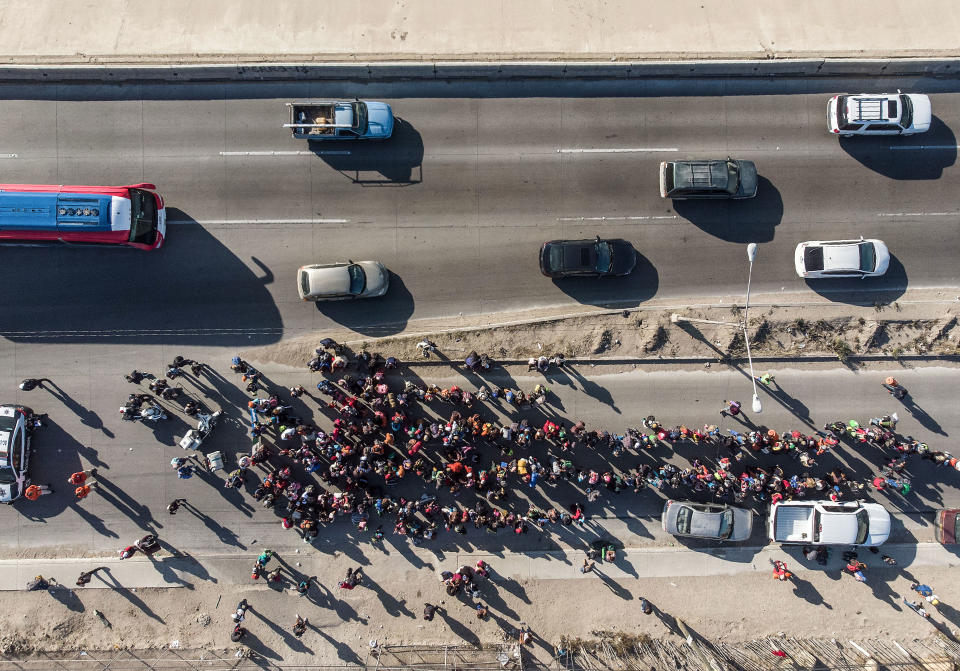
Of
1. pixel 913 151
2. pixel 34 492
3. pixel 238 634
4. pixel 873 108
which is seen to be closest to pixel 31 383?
pixel 34 492

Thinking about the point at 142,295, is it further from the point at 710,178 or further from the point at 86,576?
the point at 710,178

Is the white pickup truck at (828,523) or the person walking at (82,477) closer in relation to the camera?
the white pickup truck at (828,523)

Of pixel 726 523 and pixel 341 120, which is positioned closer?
pixel 726 523

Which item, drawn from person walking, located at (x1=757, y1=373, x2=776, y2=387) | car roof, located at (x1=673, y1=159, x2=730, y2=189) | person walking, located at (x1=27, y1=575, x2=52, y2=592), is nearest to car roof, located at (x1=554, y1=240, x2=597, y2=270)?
car roof, located at (x1=673, y1=159, x2=730, y2=189)

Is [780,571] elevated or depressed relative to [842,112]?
depressed

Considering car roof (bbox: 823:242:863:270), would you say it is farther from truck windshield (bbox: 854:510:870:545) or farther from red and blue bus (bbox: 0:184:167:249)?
red and blue bus (bbox: 0:184:167:249)

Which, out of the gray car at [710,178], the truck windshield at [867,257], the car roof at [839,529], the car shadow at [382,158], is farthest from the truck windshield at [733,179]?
the car roof at [839,529]

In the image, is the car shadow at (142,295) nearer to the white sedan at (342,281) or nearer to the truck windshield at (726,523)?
the white sedan at (342,281)
